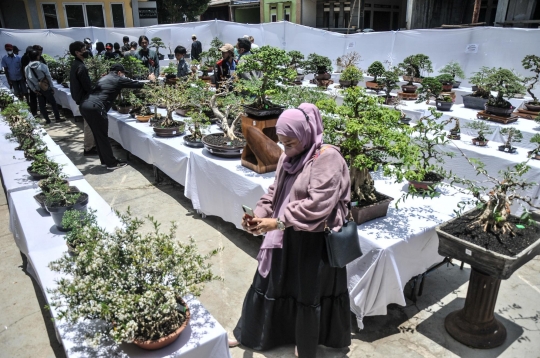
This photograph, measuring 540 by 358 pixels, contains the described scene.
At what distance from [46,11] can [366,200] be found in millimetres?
17331

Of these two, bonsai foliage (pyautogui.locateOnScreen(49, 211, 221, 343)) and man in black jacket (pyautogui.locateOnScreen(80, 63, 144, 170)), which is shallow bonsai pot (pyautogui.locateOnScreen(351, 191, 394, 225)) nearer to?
bonsai foliage (pyautogui.locateOnScreen(49, 211, 221, 343))

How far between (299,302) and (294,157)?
0.74 m

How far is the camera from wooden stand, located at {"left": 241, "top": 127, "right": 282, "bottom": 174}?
9.39 feet

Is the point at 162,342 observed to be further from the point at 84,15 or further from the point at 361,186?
the point at 84,15

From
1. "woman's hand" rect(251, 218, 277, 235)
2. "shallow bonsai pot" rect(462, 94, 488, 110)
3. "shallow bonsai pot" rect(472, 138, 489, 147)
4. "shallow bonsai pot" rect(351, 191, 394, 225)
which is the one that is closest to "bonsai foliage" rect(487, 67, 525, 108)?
"shallow bonsai pot" rect(462, 94, 488, 110)

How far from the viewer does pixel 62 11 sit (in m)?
15.4

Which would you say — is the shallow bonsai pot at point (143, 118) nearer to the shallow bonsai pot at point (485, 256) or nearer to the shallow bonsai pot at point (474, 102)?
the shallow bonsai pot at point (485, 256)

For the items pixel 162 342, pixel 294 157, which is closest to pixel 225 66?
pixel 294 157

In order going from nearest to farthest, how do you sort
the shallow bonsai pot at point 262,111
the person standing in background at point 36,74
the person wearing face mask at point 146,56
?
the shallow bonsai pot at point 262,111, the person standing in background at point 36,74, the person wearing face mask at point 146,56

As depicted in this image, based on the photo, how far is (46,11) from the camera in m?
15.2

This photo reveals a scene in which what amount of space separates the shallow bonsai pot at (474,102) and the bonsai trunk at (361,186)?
3552mm

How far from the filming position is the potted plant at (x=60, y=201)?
227 centimetres

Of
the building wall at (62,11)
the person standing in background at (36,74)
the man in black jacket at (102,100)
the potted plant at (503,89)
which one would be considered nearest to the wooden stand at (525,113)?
the potted plant at (503,89)

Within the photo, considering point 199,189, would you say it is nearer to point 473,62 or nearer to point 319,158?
point 319,158
